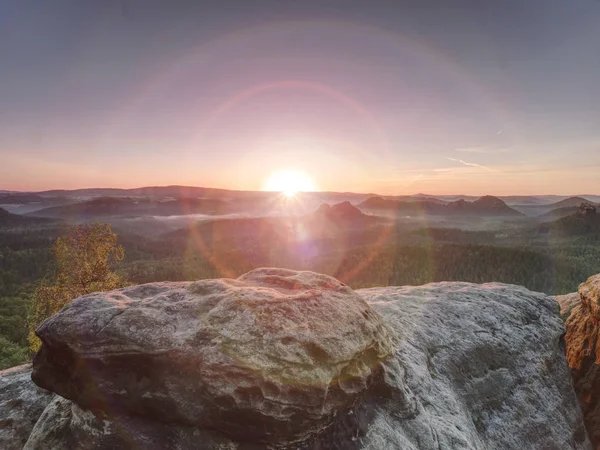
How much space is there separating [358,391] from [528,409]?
9592 millimetres

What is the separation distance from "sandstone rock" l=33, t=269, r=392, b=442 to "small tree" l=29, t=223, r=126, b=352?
74.7 feet

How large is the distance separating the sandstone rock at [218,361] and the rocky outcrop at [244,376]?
0.10 ft

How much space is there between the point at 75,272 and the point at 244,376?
2865cm

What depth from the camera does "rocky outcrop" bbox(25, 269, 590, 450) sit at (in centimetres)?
881

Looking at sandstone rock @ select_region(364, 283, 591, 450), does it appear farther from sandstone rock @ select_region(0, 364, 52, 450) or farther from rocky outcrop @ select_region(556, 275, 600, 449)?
sandstone rock @ select_region(0, 364, 52, 450)

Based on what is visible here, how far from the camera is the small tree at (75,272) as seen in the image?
29828 mm

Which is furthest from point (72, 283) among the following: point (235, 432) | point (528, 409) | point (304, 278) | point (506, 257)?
point (506, 257)

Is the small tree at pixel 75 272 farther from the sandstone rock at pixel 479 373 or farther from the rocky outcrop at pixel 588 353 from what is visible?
the rocky outcrop at pixel 588 353

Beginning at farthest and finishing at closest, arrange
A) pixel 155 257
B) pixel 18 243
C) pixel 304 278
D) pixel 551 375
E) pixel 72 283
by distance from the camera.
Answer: pixel 155 257, pixel 18 243, pixel 72 283, pixel 551 375, pixel 304 278

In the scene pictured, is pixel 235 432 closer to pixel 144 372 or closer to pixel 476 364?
pixel 144 372

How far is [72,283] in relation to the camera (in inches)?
1213

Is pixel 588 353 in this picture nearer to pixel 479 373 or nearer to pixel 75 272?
pixel 479 373

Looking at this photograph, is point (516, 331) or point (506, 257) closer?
point (516, 331)

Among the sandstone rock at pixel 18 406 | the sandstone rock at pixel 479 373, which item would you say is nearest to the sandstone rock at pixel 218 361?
the sandstone rock at pixel 479 373
